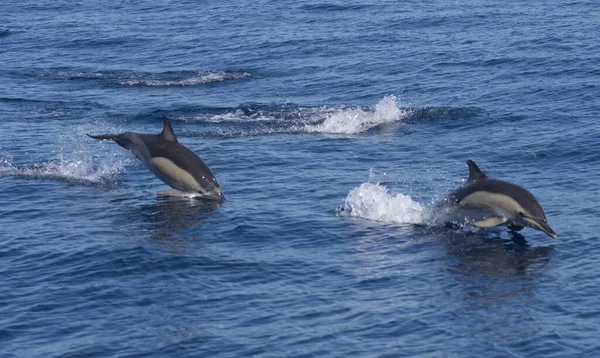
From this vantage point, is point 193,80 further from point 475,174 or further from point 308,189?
point 475,174

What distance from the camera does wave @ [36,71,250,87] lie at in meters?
47.8

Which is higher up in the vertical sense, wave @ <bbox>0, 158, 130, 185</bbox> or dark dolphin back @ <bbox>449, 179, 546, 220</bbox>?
wave @ <bbox>0, 158, 130, 185</bbox>

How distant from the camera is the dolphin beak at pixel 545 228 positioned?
2494 cm

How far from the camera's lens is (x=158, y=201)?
96.2ft

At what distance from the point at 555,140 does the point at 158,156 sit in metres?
13.2

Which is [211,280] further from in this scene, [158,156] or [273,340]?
[158,156]

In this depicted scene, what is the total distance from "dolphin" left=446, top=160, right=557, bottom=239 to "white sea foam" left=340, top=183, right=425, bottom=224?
3.82 feet

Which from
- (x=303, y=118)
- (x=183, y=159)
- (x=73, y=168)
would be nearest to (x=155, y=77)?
(x=303, y=118)

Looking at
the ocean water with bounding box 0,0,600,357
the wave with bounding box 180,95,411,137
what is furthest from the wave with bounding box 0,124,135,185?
the wave with bounding box 180,95,411,137

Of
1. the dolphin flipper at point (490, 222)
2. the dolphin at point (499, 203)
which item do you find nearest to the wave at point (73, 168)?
the dolphin at point (499, 203)

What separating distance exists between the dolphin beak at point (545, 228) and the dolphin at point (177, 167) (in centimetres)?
844

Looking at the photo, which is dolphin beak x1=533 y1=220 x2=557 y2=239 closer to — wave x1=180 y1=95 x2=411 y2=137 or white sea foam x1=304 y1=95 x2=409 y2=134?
wave x1=180 y1=95 x2=411 y2=137

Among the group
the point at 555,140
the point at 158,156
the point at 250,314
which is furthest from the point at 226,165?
the point at 250,314

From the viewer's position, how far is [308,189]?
30609 mm
